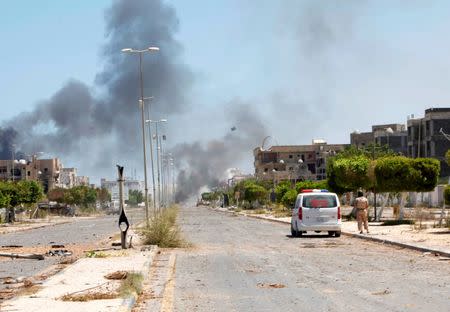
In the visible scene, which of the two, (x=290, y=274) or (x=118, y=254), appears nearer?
(x=290, y=274)

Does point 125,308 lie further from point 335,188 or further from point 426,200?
point 426,200

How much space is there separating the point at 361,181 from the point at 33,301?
137 ft

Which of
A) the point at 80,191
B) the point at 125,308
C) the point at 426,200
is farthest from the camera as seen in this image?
the point at 80,191

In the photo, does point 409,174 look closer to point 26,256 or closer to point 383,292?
point 26,256

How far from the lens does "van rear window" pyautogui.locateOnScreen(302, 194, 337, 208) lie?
3588cm

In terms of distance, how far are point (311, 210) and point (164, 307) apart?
75.2 ft

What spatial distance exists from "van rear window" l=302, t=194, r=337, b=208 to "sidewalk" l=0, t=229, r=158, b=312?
14.5 meters

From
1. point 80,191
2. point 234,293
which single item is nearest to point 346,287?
point 234,293

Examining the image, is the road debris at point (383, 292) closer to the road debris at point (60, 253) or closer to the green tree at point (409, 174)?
the road debris at point (60, 253)

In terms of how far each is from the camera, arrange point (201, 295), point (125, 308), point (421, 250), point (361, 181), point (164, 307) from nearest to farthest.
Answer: point (125, 308)
point (164, 307)
point (201, 295)
point (421, 250)
point (361, 181)

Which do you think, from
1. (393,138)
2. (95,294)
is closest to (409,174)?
(95,294)

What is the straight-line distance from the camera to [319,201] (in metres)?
36.1

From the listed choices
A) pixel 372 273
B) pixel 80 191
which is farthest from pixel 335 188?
pixel 80 191

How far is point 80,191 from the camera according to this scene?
150 m
